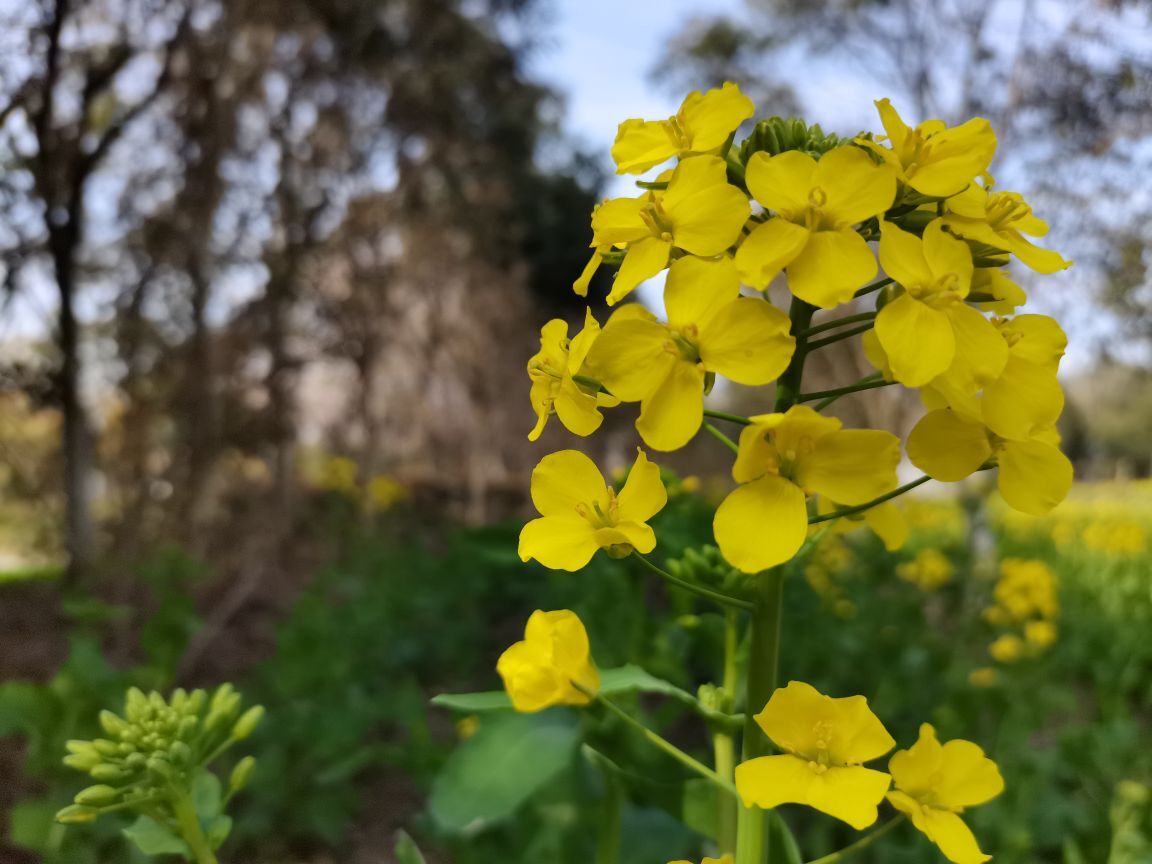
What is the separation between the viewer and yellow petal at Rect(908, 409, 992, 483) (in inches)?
25.1

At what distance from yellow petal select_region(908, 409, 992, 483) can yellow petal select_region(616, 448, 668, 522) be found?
21 cm

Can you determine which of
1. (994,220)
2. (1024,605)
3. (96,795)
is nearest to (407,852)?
(96,795)

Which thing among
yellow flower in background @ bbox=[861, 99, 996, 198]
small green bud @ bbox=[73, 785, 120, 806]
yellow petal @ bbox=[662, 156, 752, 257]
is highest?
yellow flower in background @ bbox=[861, 99, 996, 198]

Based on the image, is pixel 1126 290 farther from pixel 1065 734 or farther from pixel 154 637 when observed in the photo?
pixel 154 637

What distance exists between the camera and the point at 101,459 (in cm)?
383

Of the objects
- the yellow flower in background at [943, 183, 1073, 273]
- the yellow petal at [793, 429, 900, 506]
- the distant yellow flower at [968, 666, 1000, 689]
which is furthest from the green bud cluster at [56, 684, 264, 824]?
the distant yellow flower at [968, 666, 1000, 689]

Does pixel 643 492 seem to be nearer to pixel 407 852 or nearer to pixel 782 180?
pixel 782 180

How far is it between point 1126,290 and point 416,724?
18.5ft

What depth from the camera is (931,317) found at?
0.62 metres

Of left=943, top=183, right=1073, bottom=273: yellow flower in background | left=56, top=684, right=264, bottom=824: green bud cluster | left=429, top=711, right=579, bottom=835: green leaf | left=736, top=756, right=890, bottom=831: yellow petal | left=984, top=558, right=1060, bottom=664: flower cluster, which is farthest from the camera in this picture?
left=984, top=558, right=1060, bottom=664: flower cluster

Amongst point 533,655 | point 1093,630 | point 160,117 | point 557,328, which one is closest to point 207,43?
point 160,117

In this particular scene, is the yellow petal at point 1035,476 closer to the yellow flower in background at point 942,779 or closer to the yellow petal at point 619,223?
the yellow flower in background at point 942,779

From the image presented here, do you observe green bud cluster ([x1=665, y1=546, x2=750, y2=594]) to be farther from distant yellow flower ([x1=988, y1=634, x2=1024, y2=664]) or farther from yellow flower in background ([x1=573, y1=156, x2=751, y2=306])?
distant yellow flower ([x1=988, y1=634, x2=1024, y2=664])

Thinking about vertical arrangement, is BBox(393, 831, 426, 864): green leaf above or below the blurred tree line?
below
